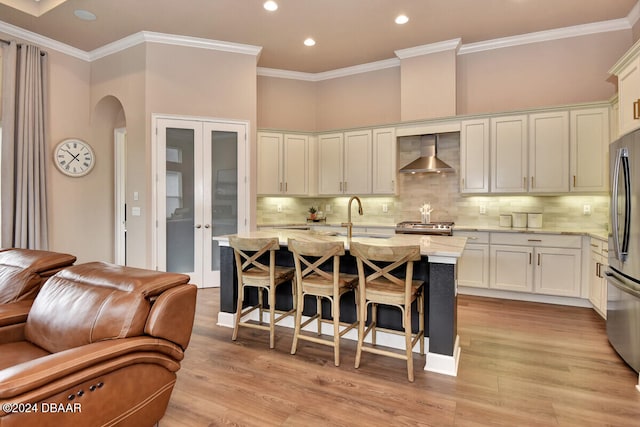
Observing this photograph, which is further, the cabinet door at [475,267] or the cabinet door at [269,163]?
the cabinet door at [269,163]

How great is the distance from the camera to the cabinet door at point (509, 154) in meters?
4.57

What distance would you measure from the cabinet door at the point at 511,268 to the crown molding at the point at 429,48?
2849 millimetres

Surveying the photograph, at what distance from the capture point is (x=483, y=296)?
470cm

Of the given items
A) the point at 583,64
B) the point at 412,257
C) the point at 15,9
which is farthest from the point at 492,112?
the point at 15,9

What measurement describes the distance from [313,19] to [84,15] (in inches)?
108

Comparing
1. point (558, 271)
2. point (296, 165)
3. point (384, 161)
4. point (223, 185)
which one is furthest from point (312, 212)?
point (558, 271)

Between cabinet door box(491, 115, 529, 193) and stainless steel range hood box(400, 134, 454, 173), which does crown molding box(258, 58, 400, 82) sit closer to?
stainless steel range hood box(400, 134, 454, 173)

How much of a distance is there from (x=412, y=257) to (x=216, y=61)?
4.18 metres

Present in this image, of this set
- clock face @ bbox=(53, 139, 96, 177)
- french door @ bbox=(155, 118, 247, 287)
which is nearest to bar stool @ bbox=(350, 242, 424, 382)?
french door @ bbox=(155, 118, 247, 287)

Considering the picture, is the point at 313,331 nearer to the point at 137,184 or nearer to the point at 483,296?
the point at 483,296

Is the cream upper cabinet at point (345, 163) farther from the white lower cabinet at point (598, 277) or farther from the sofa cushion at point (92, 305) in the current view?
the sofa cushion at point (92, 305)

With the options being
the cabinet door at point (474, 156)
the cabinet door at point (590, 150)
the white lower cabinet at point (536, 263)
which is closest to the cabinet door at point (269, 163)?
the cabinet door at point (474, 156)

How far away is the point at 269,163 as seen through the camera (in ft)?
18.8

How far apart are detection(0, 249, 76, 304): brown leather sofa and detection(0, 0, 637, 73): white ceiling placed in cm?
311
